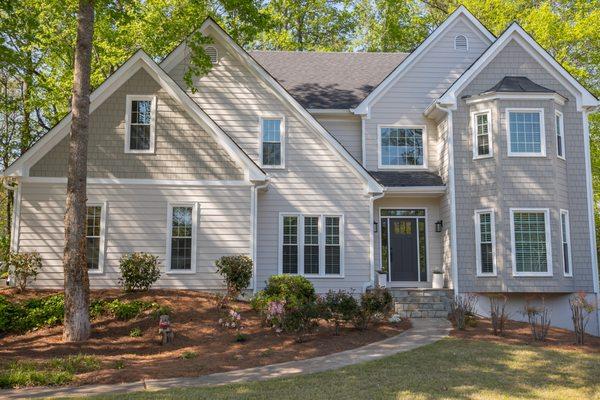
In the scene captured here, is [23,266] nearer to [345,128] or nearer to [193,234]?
[193,234]

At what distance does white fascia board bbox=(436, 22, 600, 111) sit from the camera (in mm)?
16609

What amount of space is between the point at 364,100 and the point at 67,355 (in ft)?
39.8

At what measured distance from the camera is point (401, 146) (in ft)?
60.1

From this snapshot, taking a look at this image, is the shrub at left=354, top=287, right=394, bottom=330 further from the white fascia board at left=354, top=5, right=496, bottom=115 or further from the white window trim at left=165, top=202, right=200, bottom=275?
the white fascia board at left=354, top=5, right=496, bottom=115

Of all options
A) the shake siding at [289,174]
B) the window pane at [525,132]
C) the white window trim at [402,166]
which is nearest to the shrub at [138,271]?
the shake siding at [289,174]

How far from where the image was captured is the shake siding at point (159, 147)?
14.9 metres

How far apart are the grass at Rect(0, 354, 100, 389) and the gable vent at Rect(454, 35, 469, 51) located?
15.6 m

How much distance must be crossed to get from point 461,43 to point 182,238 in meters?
12.0

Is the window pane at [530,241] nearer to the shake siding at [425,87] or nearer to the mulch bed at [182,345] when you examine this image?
the shake siding at [425,87]

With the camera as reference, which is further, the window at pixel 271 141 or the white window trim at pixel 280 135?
the window at pixel 271 141

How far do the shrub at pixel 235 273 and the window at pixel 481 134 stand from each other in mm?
7977

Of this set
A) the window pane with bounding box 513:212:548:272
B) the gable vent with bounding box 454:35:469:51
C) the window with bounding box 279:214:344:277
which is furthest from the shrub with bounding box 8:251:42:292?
the gable vent with bounding box 454:35:469:51

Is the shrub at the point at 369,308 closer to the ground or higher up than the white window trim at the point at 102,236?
A: closer to the ground

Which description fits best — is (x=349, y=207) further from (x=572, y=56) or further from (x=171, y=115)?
(x=572, y=56)
